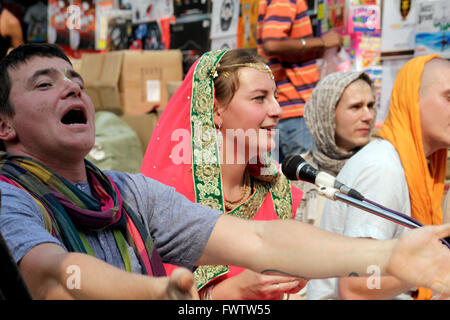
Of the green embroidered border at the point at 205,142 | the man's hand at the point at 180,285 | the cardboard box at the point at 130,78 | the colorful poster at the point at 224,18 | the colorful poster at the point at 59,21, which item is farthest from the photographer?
the colorful poster at the point at 59,21

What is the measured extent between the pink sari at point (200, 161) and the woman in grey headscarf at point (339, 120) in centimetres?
93

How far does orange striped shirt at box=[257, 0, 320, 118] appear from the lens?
3674 millimetres

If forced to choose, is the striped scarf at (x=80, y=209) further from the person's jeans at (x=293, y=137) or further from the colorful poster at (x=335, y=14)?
the colorful poster at (x=335, y=14)

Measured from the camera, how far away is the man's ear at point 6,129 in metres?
1.41

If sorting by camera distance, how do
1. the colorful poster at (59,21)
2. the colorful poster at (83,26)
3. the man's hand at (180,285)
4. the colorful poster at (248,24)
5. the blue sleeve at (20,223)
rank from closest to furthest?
the man's hand at (180,285) < the blue sleeve at (20,223) < the colorful poster at (248,24) < the colorful poster at (83,26) < the colorful poster at (59,21)

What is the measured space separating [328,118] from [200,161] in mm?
1326

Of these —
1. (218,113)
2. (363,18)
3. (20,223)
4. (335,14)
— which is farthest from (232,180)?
(335,14)

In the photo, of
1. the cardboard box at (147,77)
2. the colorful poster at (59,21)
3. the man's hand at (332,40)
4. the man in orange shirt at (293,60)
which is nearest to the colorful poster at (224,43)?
the cardboard box at (147,77)

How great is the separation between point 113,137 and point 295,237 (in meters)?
3.51

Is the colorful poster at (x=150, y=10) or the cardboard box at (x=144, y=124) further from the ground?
the colorful poster at (x=150, y=10)

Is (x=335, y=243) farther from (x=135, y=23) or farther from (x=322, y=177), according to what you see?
(x=135, y=23)

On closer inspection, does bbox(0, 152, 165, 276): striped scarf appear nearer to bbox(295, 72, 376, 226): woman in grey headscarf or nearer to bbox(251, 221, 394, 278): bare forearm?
bbox(251, 221, 394, 278): bare forearm

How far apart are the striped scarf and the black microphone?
1.29 ft
